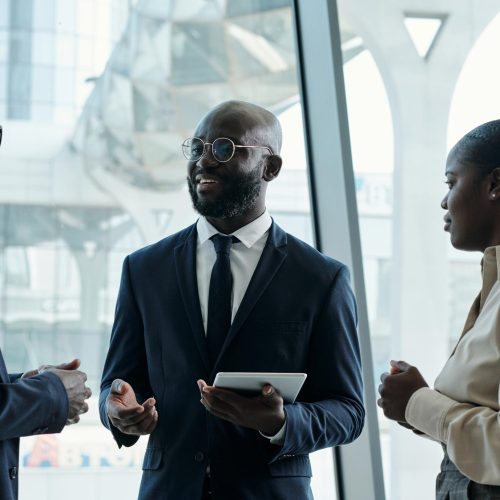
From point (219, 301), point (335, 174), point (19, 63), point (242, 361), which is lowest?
point (242, 361)

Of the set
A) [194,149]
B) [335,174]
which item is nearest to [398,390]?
[194,149]

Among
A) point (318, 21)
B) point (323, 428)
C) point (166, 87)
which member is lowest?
Answer: point (323, 428)

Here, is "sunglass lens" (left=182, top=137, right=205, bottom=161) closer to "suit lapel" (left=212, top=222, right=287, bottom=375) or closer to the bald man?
the bald man

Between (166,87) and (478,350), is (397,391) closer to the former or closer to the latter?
(478,350)

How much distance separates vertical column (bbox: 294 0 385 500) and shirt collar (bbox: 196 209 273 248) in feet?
4.41

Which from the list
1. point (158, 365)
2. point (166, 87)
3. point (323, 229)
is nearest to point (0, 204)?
point (166, 87)

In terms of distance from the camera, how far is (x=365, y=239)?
12.5 ft

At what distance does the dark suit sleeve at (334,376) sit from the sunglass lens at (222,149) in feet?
1.39

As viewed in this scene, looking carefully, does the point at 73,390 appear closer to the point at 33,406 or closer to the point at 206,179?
the point at 33,406

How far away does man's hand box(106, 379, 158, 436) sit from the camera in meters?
1.94

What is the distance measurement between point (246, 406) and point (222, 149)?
720mm

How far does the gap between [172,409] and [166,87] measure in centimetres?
192

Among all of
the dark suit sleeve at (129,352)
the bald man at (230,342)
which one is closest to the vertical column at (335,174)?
the bald man at (230,342)

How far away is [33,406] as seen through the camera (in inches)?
76.4
